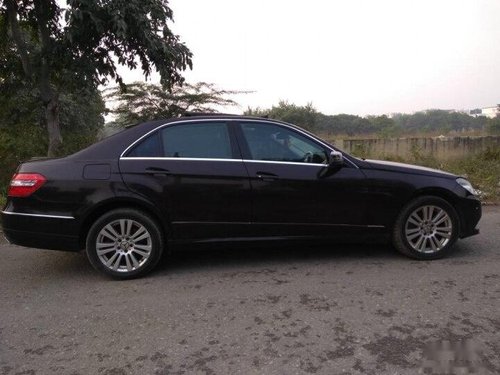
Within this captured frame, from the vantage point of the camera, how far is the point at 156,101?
11.2 metres

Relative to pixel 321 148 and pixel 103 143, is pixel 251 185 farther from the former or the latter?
pixel 103 143

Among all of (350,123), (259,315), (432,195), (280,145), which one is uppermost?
(350,123)

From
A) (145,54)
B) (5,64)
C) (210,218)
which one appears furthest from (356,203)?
(5,64)

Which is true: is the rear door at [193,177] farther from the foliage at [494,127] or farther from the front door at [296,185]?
the foliage at [494,127]

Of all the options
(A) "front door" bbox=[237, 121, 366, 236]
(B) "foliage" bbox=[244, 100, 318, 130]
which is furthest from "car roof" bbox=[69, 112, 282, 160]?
(B) "foliage" bbox=[244, 100, 318, 130]

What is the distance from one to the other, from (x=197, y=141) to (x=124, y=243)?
48.0 inches

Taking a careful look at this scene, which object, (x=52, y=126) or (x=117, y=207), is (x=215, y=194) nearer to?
(x=117, y=207)

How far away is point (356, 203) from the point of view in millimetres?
4566

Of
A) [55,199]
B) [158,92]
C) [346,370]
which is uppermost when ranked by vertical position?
[158,92]

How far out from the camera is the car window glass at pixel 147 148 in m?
4.32

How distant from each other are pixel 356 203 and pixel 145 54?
4692mm

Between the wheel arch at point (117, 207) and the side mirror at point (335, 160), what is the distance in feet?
5.69

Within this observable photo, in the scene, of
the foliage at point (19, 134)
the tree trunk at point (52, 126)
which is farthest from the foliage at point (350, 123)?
the tree trunk at point (52, 126)

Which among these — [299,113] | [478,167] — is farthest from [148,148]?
[299,113]
